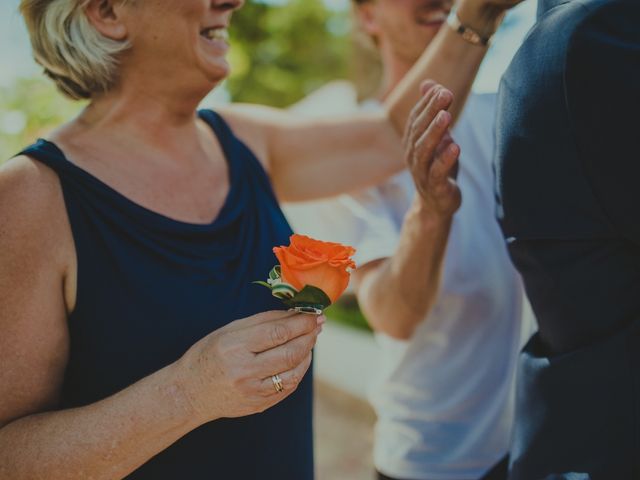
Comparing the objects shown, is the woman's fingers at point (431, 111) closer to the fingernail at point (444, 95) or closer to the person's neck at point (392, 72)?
the fingernail at point (444, 95)

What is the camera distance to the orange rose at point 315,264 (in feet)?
3.96

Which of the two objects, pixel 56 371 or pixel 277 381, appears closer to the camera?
pixel 277 381

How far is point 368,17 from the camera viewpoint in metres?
2.66

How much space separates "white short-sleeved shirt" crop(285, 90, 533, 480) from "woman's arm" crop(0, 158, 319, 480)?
96 centimetres

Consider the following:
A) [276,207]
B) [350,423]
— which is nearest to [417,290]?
[276,207]

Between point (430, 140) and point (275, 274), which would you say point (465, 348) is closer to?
point (430, 140)

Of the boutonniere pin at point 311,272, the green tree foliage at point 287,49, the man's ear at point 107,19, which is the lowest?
the green tree foliage at point 287,49

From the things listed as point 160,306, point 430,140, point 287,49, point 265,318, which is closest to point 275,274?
point 265,318

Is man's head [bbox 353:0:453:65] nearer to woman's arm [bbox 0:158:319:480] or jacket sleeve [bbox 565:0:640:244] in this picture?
jacket sleeve [bbox 565:0:640:244]

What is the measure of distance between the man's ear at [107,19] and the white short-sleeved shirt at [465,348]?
1.09 meters

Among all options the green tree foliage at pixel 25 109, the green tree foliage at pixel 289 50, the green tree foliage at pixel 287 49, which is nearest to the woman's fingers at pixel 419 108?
the green tree foliage at pixel 25 109

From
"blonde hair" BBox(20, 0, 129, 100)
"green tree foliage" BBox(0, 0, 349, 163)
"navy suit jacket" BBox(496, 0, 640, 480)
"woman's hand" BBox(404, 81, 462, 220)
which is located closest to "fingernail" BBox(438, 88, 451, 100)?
"woman's hand" BBox(404, 81, 462, 220)

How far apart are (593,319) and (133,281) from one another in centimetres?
104

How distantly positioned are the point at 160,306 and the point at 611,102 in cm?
110
